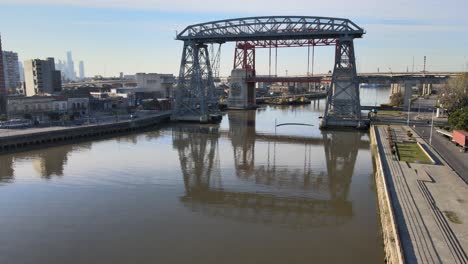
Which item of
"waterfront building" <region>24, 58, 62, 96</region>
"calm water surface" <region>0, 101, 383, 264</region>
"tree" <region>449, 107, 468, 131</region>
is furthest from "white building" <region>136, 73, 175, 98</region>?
"tree" <region>449, 107, 468, 131</region>

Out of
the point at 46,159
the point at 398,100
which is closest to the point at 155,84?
the point at 398,100

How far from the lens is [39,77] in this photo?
68625mm

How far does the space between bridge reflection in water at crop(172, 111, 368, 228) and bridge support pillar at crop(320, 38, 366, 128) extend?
5233 mm

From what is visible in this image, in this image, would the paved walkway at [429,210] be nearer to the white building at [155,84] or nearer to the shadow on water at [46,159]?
the shadow on water at [46,159]

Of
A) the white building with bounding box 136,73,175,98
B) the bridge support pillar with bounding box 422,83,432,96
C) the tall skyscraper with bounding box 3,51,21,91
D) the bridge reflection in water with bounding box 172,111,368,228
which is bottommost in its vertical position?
the bridge reflection in water with bounding box 172,111,368,228

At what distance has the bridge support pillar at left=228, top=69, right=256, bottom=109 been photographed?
66062 mm

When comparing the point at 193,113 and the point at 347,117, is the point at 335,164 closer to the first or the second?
the point at 347,117

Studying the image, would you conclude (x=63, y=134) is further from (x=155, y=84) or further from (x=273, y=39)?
(x=155, y=84)

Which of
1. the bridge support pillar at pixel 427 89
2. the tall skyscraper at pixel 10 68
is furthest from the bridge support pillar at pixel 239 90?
the tall skyscraper at pixel 10 68

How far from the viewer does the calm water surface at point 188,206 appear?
11039 mm

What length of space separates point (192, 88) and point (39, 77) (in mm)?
40275

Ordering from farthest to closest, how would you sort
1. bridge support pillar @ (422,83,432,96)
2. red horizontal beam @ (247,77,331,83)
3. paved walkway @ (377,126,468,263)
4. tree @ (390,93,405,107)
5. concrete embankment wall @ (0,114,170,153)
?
bridge support pillar @ (422,83,432,96), tree @ (390,93,405,107), red horizontal beam @ (247,77,331,83), concrete embankment wall @ (0,114,170,153), paved walkway @ (377,126,468,263)

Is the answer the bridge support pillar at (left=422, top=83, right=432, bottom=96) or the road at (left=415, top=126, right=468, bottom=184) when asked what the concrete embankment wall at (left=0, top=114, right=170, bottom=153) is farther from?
the bridge support pillar at (left=422, top=83, right=432, bottom=96)

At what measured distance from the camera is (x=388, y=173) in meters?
16.8
